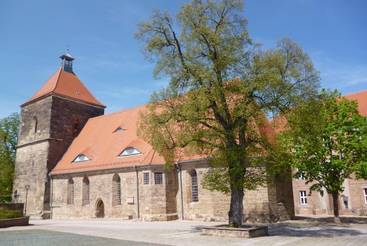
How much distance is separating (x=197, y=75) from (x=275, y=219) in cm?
1063

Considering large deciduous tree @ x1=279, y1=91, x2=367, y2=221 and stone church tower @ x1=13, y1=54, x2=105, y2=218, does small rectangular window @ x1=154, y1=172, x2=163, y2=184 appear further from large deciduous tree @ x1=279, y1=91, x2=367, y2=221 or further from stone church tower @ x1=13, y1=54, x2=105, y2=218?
stone church tower @ x1=13, y1=54, x2=105, y2=218

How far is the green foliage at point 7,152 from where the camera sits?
42.4 m

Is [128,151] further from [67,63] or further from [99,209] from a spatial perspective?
[67,63]

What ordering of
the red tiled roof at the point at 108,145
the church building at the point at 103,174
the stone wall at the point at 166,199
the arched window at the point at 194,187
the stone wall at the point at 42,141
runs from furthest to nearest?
the stone wall at the point at 42,141 < the red tiled roof at the point at 108,145 < the arched window at the point at 194,187 < the church building at the point at 103,174 < the stone wall at the point at 166,199

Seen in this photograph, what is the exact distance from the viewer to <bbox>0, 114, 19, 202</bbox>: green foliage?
42.4 meters

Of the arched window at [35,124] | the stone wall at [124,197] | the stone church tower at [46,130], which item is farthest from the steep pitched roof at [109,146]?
the arched window at [35,124]

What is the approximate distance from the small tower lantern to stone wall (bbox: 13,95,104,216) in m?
5.21

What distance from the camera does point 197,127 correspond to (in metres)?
15.5

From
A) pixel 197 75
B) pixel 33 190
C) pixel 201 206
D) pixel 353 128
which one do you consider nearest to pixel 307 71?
pixel 197 75

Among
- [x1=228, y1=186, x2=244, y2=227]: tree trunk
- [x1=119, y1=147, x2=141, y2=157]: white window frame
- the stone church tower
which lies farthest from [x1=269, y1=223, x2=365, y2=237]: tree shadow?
the stone church tower

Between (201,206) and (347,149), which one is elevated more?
(347,149)

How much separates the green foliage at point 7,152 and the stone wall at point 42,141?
8565 mm

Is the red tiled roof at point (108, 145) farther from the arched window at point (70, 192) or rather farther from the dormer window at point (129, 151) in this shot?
the arched window at point (70, 192)

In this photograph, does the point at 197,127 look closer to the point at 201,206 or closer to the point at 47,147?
the point at 201,206
